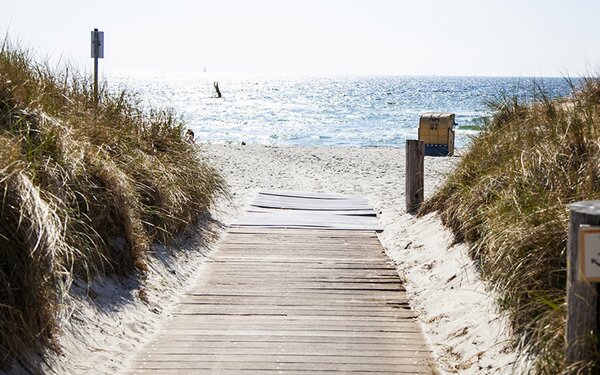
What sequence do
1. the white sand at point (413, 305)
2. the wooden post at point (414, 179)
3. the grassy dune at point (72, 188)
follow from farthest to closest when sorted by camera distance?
the wooden post at point (414, 179) < the white sand at point (413, 305) < the grassy dune at point (72, 188)

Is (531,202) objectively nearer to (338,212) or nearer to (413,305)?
(413,305)

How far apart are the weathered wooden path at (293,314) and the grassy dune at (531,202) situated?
74 cm

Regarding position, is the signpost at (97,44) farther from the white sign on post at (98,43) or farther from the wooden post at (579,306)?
the wooden post at (579,306)

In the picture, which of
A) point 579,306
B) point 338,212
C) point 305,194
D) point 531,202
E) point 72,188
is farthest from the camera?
point 305,194

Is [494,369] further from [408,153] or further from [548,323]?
[408,153]

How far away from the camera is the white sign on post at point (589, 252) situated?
321cm

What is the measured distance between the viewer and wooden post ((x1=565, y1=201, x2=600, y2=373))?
10.9ft

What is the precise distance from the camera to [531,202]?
5352 mm

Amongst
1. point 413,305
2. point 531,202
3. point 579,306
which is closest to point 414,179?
point 413,305

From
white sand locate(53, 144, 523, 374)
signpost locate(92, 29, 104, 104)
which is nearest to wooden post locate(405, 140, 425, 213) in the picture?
white sand locate(53, 144, 523, 374)

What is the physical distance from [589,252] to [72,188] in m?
3.82

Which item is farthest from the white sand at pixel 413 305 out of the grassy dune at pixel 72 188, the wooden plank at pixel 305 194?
the wooden plank at pixel 305 194

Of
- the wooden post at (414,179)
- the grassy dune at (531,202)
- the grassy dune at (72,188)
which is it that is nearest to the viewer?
the grassy dune at (72,188)

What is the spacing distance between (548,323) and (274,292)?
8.94 ft
